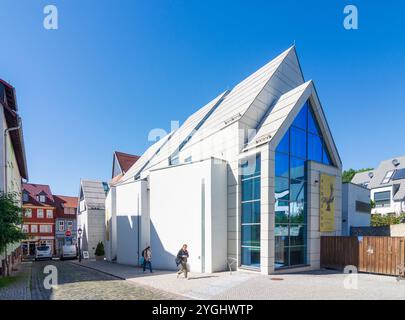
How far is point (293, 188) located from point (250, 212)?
2746 millimetres

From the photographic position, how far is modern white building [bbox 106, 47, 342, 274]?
47.5 feet

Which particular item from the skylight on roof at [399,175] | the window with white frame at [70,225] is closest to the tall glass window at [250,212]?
the skylight on roof at [399,175]

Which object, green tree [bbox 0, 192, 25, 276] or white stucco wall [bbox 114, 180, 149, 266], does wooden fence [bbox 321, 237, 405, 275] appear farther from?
green tree [bbox 0, 192, 25, 276]

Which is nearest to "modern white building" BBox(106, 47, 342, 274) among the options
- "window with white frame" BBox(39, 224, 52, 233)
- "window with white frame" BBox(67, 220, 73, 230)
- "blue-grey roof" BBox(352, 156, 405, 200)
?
"blue-grey roof" BBox(352, 156, 405, 200)

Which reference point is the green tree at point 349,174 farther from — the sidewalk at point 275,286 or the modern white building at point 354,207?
the sidewalk at point 275,286

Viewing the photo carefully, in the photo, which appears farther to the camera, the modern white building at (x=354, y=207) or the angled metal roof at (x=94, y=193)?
the angled metal roof at (x=94, y=193)

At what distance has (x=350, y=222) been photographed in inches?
926

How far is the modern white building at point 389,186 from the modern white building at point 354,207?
788 inches

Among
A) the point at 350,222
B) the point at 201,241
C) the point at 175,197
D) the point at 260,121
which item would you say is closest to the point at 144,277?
the point at 201,241

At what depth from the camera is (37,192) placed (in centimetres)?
5247

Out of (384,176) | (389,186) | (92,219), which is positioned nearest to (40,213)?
(92,219)

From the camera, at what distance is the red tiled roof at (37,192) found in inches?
2001

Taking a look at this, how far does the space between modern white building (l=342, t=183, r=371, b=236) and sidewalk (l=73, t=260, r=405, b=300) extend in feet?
33.9

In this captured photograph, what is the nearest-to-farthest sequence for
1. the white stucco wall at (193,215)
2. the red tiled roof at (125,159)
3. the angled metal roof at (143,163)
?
the white stucco wall at (193,215) < the angled metal roof at (143,163) < the red tiled roof at (125,159)
